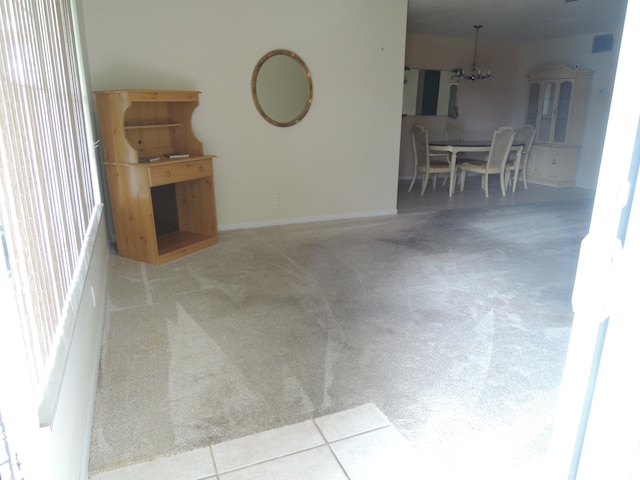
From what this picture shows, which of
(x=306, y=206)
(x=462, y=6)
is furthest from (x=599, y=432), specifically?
(x=462, y=6)

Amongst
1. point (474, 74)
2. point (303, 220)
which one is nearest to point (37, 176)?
point (303, 220)

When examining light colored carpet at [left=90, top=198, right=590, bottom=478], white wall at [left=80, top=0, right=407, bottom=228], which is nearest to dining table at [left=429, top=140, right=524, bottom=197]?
white wall at [left=80, top=0, right=407, bottom=228]

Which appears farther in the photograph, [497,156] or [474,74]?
[474,74]

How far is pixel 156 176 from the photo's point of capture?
356 centimetres

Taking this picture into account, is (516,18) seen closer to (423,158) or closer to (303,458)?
(423,158)

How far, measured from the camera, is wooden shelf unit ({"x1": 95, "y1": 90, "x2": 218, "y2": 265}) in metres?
3.56

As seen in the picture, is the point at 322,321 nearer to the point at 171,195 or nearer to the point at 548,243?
the point at 171,195

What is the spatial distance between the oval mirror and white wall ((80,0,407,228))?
80 millimetres

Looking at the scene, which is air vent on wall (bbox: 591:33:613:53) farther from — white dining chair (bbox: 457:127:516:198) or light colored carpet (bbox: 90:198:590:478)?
light colored carpet (bbox: 90:198:590:478)

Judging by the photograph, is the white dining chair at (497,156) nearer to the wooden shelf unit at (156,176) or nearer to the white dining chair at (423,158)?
the white dining chair at (423,158)

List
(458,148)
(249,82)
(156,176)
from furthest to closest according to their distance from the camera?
(458,148)
(249,82)
(156,176)

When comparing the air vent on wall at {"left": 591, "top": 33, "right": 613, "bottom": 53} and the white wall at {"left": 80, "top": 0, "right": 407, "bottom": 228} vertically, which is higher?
the air vent on wall at {"left": 591, "top": 33, "right": 613, "bottom": 53}

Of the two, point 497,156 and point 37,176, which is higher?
point 37,176

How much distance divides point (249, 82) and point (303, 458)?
12.2 feet
